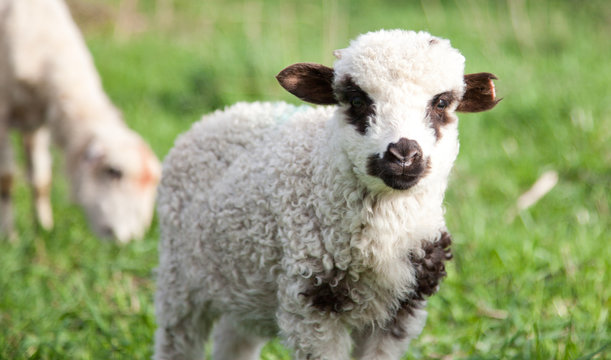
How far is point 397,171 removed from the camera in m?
2.31

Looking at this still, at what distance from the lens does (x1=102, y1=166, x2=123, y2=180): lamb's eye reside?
19.8 feet

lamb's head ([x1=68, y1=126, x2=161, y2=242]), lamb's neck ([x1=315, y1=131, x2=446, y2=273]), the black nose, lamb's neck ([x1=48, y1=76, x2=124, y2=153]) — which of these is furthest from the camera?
lamb's neck ([x1=48, y1=76, x2=124, y2=153])

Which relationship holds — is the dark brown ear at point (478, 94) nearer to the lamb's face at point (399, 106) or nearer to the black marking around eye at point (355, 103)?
the lamb's face at point (399, 106)

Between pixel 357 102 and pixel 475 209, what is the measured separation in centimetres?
287

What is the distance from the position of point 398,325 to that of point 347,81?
91 centimetres

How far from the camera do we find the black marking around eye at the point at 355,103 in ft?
8.05

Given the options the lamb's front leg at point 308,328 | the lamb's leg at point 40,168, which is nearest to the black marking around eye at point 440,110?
the lamb's front leg at point 308,328

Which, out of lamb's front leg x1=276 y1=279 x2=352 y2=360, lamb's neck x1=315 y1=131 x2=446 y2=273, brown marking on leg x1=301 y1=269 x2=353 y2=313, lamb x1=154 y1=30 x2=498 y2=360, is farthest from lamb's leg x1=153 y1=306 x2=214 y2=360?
lamb's neck x1=315 y1=131 x2=446 y2=273

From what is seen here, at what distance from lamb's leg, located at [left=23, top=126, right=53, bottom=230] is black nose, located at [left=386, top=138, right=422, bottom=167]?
4.77 m

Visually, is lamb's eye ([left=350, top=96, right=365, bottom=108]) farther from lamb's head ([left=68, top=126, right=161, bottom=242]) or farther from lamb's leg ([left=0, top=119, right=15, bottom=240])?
lamb's leg ([left=0, top=119, right=15, bottom=240])

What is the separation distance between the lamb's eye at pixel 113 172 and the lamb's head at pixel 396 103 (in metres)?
3.76

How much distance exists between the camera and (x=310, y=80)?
2.63 meters

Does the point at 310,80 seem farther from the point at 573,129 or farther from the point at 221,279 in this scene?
the point at 573,129

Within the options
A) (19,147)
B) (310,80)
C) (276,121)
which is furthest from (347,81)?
(19,147)
